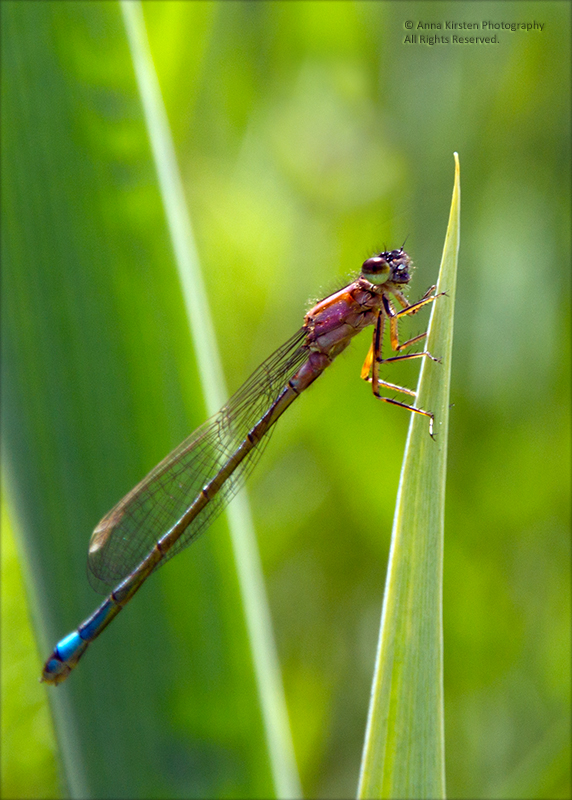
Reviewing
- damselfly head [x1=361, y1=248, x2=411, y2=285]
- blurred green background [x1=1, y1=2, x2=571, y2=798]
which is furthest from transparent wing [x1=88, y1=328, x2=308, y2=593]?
damselfly head [x1=361, y1=248, x2=411, y2=285]

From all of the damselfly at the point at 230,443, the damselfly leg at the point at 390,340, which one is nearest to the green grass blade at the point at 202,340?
the damselfly at the point at 230,443

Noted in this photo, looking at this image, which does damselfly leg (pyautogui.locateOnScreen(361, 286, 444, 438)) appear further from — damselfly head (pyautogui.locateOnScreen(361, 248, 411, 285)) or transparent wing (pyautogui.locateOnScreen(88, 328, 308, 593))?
transparent wing (pyautogui.locateOnScreen(88, 328, 308, 593))

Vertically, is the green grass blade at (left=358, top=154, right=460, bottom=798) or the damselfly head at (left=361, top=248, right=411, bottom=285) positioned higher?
the damselfly head at (left=361, top=248, right=411, bottom=285)

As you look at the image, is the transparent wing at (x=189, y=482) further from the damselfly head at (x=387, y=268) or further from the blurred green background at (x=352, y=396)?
the damselfly head at (x=387, y=268)

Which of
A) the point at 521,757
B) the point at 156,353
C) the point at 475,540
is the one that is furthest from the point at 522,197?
the point at 521,757

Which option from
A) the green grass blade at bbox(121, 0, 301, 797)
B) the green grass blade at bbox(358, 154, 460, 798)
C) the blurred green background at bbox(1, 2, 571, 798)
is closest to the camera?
the green grass blade at bbox(358, 154, 460, 798)

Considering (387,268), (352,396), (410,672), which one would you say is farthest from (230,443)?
(410,672)

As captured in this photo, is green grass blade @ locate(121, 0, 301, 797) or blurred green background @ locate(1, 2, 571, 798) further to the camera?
blurred green background @ locate(1, 2, 571, 798)

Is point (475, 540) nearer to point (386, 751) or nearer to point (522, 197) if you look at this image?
point (522, 197)
